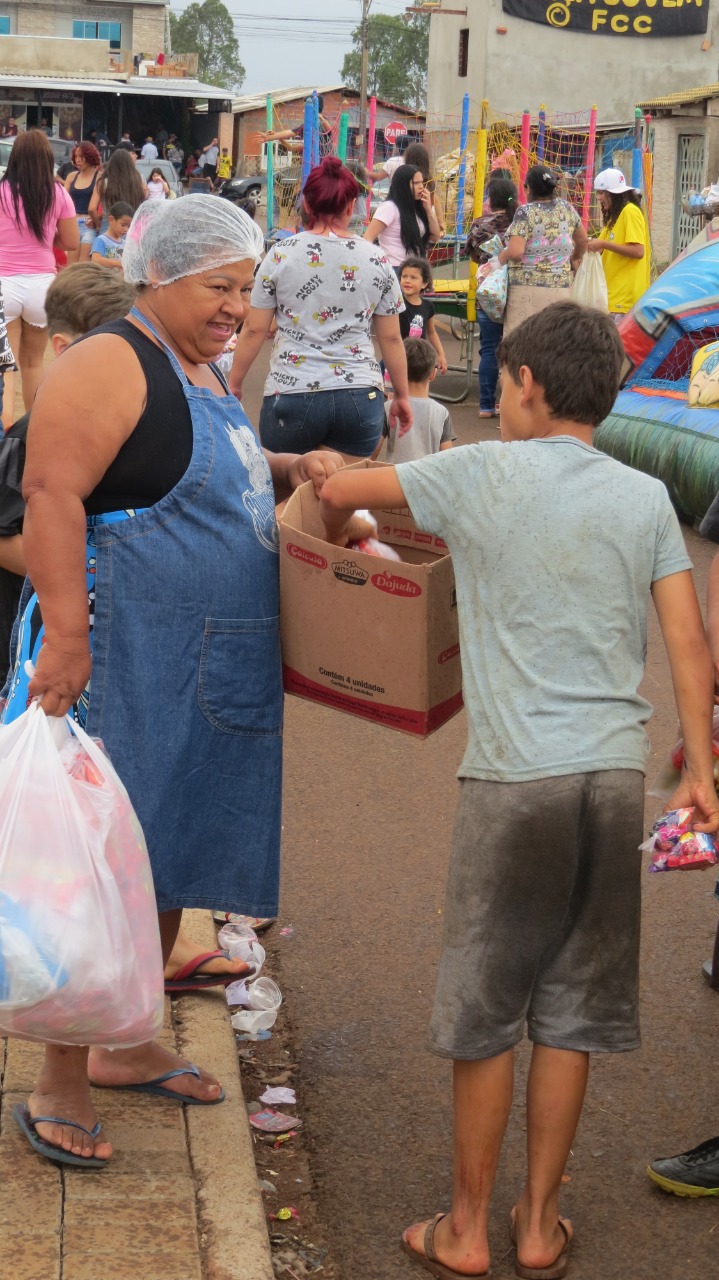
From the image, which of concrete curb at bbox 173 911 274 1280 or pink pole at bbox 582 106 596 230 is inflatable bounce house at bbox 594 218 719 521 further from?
pink pole at bbox 582 106 596 230

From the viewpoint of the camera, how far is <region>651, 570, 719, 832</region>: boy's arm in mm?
2535

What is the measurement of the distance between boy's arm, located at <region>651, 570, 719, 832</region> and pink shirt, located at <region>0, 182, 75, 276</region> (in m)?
7.90

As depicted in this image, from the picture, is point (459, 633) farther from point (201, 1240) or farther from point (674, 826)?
point (201, 1240)

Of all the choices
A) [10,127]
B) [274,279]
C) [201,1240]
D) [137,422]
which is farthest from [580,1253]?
[10,127]

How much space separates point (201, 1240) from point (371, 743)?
9.94 ft

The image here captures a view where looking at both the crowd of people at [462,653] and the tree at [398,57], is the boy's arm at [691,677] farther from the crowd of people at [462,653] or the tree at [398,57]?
the tree at [398,57]

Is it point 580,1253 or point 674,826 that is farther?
point 580,1253

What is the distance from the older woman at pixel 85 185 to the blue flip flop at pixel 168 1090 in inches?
470

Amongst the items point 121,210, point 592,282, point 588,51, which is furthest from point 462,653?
point 588,51

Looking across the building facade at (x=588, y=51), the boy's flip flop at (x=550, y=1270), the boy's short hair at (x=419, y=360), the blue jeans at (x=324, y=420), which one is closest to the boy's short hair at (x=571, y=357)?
the boy's flip flop at (x=550, y=1270)

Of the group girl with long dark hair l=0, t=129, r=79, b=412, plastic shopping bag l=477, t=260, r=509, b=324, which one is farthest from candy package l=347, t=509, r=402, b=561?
plastic shopping bag l=477, t=260, r=509, b=324

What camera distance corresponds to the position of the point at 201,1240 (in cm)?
269

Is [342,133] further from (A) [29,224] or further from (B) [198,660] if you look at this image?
(B) [198,660]

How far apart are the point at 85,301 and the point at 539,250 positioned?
25.9 feet
